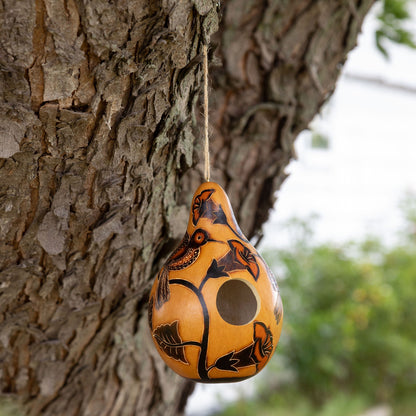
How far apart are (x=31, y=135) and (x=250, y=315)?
60 cm

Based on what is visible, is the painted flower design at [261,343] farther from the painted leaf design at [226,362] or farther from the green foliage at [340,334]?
the green foliage at [340,334]

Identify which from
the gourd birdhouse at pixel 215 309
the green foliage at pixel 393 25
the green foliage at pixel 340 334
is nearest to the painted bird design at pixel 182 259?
the gourd birdhouse at pixel 215 309

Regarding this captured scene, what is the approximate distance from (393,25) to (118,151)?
1394 mm

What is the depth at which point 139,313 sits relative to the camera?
1.34 metres

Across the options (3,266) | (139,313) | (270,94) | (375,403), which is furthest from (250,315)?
(375,403)

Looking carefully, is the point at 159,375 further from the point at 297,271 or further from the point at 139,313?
the point at 297,271

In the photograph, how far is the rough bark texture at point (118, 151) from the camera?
33.3 inches

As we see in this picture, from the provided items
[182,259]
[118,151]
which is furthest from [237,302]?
[118,151]

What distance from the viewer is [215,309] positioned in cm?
95

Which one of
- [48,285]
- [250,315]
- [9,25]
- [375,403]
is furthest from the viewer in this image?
[375,403]

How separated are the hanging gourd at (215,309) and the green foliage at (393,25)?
1119mm

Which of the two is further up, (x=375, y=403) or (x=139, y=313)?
(x=139, y=313)

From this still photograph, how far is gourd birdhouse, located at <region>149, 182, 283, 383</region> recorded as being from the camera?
95 centimetres

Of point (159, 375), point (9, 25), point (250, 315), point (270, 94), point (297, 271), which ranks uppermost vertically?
point (9, 25)
